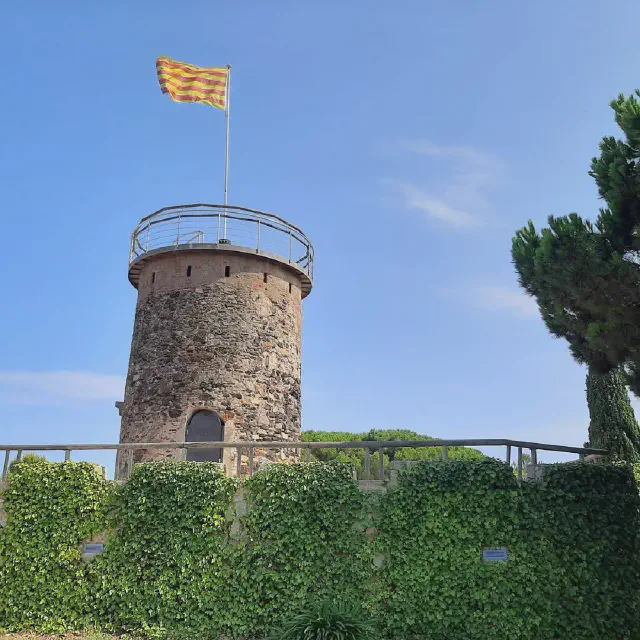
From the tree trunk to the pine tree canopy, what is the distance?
5.88 m

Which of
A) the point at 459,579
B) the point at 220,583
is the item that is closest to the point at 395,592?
the point at 459,579

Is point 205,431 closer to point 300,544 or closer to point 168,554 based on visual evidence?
point 168,554

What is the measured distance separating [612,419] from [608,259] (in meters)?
Answer: 7.52

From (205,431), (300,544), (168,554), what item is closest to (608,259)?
(300,544)

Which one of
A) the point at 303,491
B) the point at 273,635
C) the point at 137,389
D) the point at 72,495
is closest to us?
the point at 273,635

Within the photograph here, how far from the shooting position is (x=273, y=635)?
992 centimetres

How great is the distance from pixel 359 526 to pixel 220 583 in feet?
7.93

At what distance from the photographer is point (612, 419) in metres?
15.6

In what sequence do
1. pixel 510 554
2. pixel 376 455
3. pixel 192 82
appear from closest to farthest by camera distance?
pixel 510 554, pixel 192 82, pixel 376 455

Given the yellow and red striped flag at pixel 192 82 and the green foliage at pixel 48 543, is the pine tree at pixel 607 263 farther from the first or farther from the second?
the yellow and red striped flag at pixel 192 82

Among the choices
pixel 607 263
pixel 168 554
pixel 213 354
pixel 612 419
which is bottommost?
pixel 168 554

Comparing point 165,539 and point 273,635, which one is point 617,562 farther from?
point 165,539

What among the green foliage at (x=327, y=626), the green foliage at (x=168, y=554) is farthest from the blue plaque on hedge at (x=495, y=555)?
the green foliage at (x=168, y=554)

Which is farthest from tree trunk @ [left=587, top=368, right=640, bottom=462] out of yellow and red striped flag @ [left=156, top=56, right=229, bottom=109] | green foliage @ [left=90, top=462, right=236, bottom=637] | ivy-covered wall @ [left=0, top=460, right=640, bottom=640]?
yellow and red striped flag @ [left=156, top=56, right=229, bottom=109]
